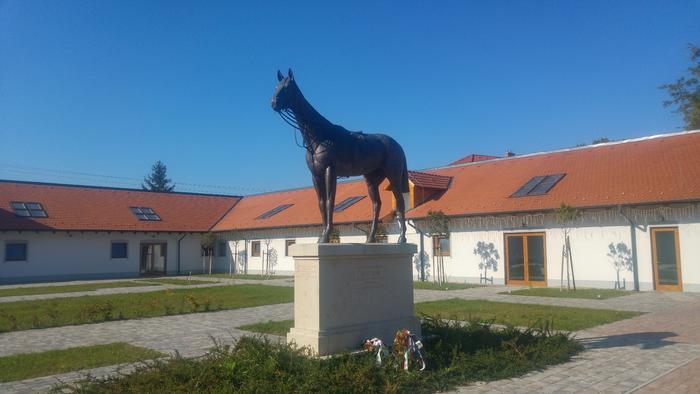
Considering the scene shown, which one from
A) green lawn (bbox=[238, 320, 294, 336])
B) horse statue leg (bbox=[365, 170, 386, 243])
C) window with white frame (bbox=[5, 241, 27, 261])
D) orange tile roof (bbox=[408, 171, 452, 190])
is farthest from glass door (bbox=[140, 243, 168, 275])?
horse statue leg (bbox=[365, 170, 386, 243])

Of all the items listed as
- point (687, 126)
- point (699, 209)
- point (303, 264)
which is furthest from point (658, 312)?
point (687, 126)

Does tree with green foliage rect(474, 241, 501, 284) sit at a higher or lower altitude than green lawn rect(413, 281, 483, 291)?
higher

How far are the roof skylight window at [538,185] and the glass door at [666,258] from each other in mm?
4368

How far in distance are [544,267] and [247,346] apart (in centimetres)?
1611

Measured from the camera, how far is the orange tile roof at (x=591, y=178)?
A: 17969 millimetres

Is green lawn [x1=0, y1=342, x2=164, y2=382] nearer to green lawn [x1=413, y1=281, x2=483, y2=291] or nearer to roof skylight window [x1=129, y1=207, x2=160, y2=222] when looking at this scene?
green lawn [x1=413, y1=281, x2=483, y2=291]

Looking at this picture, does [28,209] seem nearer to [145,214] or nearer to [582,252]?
[145,214]

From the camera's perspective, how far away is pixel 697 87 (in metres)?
33.6

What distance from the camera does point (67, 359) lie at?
809 cm

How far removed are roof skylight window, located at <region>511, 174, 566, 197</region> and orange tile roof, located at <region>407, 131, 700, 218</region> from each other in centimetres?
25

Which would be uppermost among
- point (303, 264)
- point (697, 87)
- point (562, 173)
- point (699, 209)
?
point (697, 87)

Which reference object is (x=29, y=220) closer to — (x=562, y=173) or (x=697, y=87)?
(x=562, y=173)

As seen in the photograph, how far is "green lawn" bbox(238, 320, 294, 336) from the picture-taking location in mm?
10295

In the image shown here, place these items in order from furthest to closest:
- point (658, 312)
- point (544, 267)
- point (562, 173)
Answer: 1. point (562, 173)
2. point (544, 267)
3. point (658, 312)
